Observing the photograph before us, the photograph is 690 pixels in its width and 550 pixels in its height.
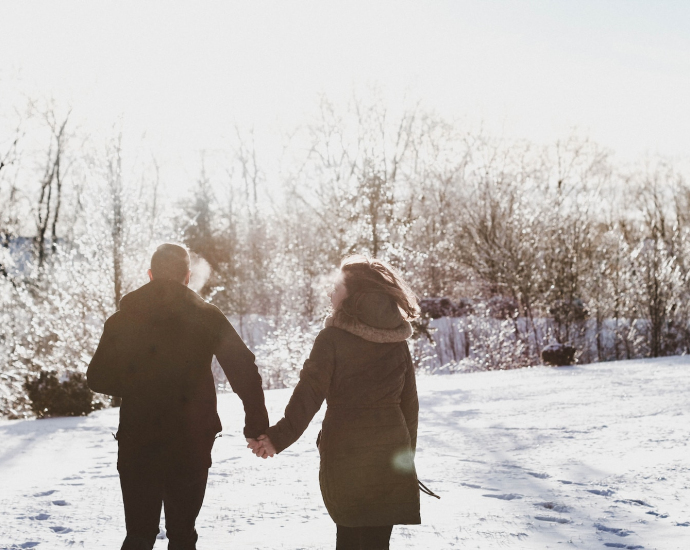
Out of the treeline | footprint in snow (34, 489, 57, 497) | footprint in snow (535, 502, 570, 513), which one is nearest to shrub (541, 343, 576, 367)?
the treeline

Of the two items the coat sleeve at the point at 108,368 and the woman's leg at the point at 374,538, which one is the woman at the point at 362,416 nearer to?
the woman's leg at the point at 374,538

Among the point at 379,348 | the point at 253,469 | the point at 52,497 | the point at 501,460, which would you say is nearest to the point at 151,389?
the point at 379,348

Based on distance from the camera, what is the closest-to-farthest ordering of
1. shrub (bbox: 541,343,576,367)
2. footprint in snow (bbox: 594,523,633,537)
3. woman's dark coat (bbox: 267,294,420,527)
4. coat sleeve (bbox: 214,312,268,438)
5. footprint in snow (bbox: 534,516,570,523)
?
woman's dark coat (bbox: 267,294,420,527) < coat sleeve (bbox: 214,312,268,438) < footprint in snow (bbox: 594,523,633,537) < footprint in snow (bbox: 534,516,570,523) < shrub (bbox: 541,343,576,367)

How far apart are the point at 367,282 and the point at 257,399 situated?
31.3 inches

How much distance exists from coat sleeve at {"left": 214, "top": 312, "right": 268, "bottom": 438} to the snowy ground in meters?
1.38

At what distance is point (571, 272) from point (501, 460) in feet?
43.3

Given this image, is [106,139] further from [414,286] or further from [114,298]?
[414,286]

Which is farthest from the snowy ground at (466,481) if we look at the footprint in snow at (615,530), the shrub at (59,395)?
the shrub at (59,395)

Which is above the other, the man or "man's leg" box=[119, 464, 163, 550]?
the man

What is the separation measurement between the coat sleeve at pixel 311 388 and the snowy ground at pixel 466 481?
63.5 inches

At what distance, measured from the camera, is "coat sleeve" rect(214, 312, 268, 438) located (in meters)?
3.16

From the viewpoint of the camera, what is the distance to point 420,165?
37906 mm

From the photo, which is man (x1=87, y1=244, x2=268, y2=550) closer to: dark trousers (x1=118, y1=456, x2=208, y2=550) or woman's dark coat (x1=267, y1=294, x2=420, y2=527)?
dark trousers (x1=118, y1=456, x2=208, y2=550)

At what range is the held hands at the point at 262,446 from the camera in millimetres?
2961
